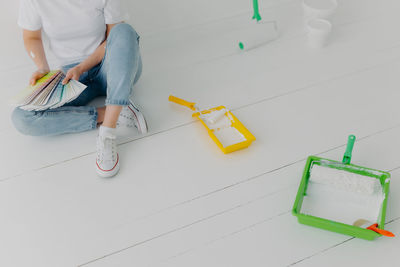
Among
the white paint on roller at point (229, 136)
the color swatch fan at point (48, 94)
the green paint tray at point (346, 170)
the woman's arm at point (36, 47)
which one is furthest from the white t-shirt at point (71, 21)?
the green paint tray at point (346, 170)

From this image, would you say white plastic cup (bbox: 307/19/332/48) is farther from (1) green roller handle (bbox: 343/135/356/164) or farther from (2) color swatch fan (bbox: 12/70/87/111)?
(2) color swatch fan (bbox: 12/70/87/111)

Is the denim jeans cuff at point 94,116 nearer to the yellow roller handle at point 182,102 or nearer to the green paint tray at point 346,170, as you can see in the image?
the yellow roller handle at point 182,102

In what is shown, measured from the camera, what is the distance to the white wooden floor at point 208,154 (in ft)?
3.61

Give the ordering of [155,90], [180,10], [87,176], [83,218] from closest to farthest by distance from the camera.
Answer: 1. [83,218]
2. [87,176]
3. [155,90]
4. [180,10]

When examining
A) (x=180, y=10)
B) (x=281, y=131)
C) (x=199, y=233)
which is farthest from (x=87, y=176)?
A: (x=180, y=10)

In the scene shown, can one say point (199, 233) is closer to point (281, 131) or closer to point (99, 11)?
point (281, 131)

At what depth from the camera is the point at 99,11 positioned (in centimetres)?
135

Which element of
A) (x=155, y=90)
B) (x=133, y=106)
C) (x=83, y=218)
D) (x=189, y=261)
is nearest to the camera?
(x=189, y=261)

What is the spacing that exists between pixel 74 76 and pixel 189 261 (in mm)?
636

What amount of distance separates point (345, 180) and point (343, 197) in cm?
5

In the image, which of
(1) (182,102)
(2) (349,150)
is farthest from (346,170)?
(1) (182,102)

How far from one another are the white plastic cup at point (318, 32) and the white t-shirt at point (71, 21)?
755 mm

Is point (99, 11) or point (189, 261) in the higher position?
point (99, 11)

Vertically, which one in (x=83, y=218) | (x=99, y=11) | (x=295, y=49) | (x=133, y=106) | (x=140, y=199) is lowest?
(x=83, y=218)
